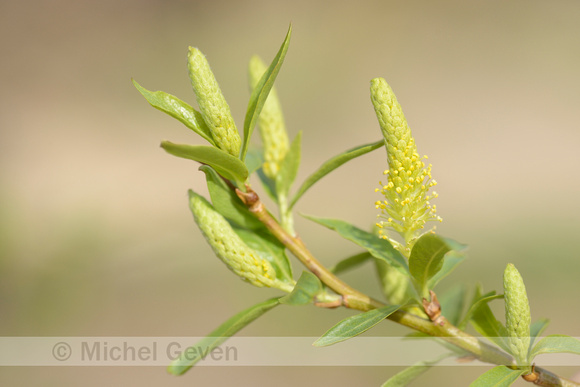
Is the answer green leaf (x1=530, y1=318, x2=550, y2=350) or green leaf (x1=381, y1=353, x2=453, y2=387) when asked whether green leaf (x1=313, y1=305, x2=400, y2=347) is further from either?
green leaf (x1=530, y1=318, x2=550, y2=350)

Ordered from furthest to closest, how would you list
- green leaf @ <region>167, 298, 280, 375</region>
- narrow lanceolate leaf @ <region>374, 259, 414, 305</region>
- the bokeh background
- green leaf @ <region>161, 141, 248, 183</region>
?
the bokeh background < narrow lanceolate leaf @ <region>374, 259, 414, 305</region> < green leaf @ <region>167, 298, 280, 375</region> < green leaf @ <region>161, 141, 248, 183</region>

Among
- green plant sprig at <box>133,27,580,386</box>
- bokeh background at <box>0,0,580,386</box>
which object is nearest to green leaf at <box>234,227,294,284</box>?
green plant sprig at <box>133,27,580,386</box>

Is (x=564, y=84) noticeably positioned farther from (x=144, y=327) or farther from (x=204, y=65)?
(x=204, y=65)

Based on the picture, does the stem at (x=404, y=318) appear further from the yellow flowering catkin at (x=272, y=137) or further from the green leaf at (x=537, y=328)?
the yellow flowering catkin at (x=272, y=137)

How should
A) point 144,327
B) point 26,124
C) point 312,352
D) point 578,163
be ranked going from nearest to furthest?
point 312,352 < point 144,327 < point 578,163 < point 26,124

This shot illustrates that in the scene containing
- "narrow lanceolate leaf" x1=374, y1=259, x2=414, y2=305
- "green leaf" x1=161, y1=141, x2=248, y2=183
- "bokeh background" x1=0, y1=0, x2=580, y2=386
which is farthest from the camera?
"bokeh background" x1=0, y1=0, x2=580, y2=386

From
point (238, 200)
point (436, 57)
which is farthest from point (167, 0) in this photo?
point (238, 200)
